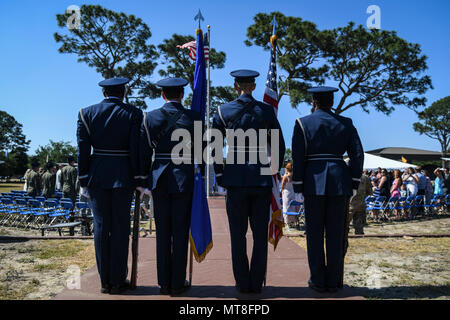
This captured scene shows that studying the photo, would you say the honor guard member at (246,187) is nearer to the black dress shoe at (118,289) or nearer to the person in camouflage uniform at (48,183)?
the black dress shoe at (118,289)

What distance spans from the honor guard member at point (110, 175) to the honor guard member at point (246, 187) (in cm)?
92

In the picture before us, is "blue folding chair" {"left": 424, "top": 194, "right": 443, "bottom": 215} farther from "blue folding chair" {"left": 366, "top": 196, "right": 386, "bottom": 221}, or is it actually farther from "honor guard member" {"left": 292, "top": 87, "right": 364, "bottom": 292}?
"honor guard member" {"left": 292, "top": 87, "right": 364, "bottom": 292}

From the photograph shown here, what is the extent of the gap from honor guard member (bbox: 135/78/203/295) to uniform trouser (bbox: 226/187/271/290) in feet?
1.61

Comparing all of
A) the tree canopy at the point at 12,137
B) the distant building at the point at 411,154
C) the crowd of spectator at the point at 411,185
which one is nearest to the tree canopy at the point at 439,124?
the distant building at the point at 411,154

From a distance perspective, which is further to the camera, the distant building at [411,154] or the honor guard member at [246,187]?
the distant building at [411,154]

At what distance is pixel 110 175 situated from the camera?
3453 millimetres

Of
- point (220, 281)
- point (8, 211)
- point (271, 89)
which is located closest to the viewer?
point (220, 281)

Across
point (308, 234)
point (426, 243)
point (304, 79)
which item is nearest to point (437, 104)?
point (304, 79)

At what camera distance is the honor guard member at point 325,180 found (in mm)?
3506

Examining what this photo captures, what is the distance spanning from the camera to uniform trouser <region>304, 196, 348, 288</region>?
351 centimetres

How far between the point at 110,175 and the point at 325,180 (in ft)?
7.11

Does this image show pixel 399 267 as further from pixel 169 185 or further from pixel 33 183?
pixel 33 183

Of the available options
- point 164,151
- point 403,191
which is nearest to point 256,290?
point 164,151
